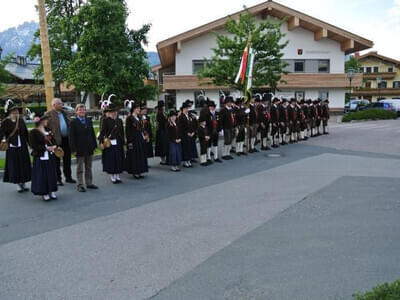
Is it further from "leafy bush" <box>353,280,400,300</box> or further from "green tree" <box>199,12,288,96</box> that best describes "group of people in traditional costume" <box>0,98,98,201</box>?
"green tree" <box>199,12,288,96</box>

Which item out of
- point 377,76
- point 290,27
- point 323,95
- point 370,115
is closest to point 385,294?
point 290,27

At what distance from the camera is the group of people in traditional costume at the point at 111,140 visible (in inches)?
299

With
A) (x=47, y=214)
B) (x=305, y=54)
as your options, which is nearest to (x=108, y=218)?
(x=47, y=214)

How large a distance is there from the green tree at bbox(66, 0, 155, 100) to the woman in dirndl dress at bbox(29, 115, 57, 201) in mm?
20963

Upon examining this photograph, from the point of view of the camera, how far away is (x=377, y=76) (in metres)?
63.0

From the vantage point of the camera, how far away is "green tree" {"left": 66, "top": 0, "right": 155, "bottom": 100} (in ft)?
92.1

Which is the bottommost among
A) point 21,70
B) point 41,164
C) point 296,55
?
point 41,164

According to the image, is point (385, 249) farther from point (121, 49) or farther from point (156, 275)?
point (121, 49)

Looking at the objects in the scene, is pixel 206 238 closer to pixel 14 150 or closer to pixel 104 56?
pixel 14 150

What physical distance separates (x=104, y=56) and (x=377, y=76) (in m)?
51.4

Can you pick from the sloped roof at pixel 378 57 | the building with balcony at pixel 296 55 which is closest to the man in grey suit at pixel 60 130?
the building with balcony at pixel 296 55

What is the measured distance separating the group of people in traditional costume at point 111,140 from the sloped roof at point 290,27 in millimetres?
16461

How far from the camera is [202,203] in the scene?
721cm

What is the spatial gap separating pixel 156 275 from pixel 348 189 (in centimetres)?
542
